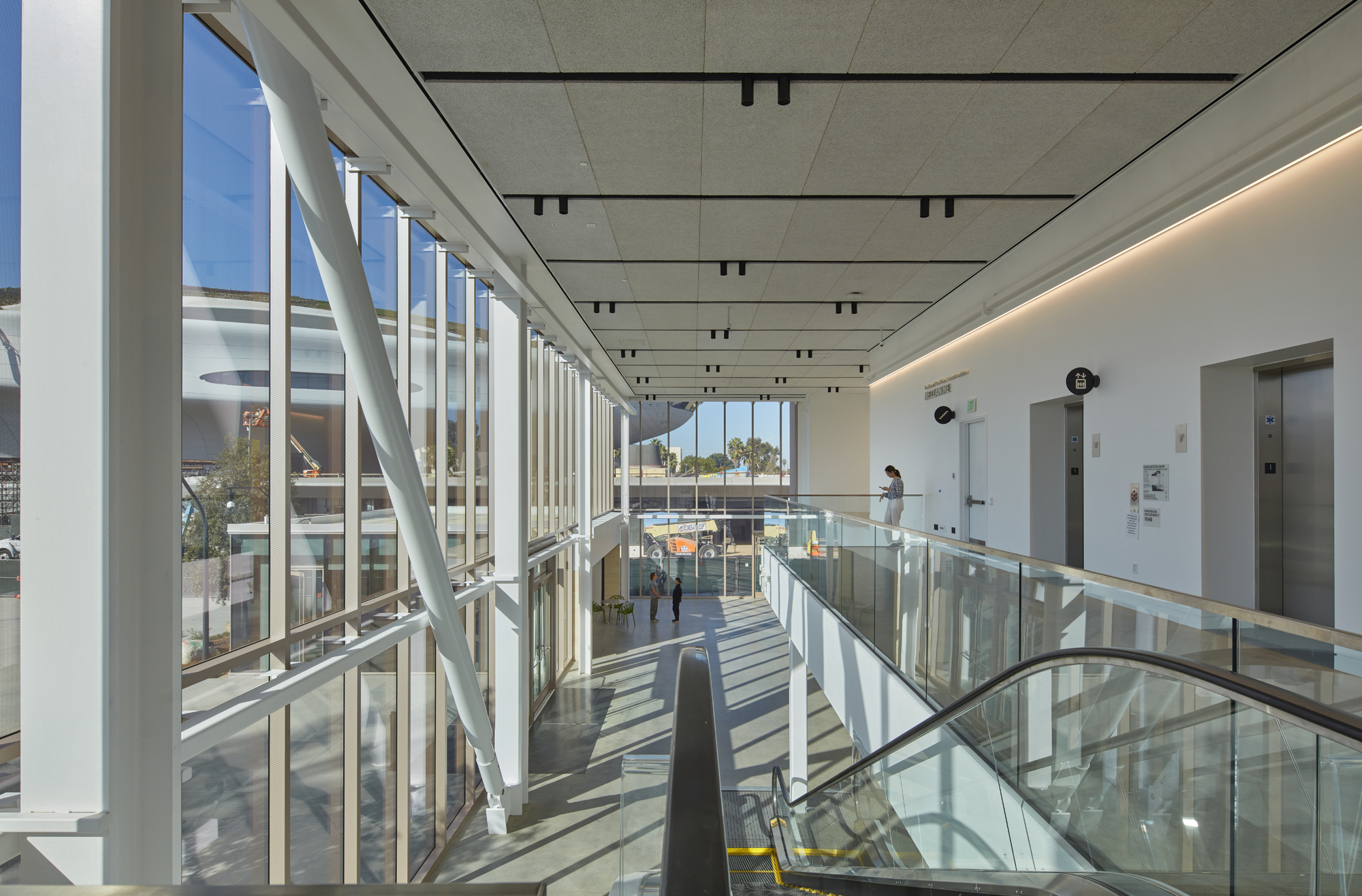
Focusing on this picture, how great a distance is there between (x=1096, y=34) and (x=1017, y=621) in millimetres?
3244

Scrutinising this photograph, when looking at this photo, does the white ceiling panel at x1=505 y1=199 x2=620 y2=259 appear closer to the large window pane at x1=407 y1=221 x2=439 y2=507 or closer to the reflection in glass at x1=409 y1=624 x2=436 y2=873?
the large window pane at x1=407 y1=221 x2=439 y2=507

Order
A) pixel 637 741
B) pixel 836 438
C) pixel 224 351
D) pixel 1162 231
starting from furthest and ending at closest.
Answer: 1. pixel 836 438
2. pixel 637 741
3. pixel 1162 231
4. pixel 224 351

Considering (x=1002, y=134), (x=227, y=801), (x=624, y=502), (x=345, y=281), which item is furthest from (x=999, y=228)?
(x=624, y=502)

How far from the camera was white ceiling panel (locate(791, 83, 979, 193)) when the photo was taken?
180 inches

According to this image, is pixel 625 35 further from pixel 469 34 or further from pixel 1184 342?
pixel 1184 342

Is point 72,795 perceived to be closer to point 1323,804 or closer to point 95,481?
point 95,481

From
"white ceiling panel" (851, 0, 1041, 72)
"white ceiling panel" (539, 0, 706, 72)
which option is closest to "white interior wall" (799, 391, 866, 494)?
"white ceiling panel" (851, 0, 1041, 72)

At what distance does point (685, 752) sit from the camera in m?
0.81

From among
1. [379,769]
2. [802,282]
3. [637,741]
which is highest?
[802,282]

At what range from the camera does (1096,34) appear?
395cm

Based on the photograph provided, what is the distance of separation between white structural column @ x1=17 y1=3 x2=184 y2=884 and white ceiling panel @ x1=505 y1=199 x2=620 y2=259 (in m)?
4.43

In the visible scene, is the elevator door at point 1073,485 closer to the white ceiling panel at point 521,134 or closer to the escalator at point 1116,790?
the escalator at point 1116,790

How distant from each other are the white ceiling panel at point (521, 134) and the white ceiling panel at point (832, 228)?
2.07 meters

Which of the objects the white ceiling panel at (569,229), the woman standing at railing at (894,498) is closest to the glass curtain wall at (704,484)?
the woman standing at railing at (894,498)
